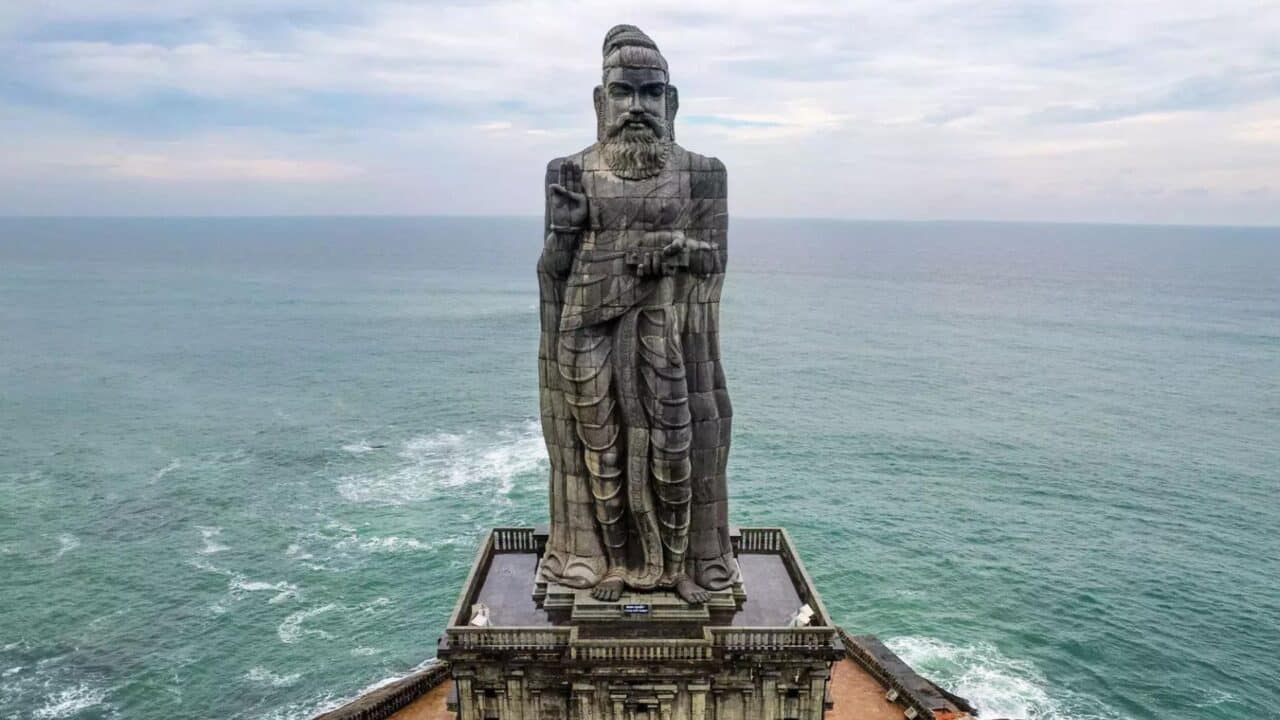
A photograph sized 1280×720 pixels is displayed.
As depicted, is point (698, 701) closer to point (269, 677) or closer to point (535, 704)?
point (535, 704)

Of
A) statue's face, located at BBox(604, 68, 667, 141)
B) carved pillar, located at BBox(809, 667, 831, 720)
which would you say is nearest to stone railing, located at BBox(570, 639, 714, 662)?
carved pillar, located at BBox(809, 667, 831, 720)

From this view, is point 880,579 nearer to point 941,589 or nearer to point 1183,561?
point 941,589

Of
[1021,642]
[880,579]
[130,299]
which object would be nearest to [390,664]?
[880,579]

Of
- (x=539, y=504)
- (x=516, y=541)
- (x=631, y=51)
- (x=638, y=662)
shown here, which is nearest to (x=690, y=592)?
(x=638, y=662)

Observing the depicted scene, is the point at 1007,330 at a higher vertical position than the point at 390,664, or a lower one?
higher

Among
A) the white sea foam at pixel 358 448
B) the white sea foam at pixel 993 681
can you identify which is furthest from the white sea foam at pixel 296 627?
the white sea foam at pixel 993 681

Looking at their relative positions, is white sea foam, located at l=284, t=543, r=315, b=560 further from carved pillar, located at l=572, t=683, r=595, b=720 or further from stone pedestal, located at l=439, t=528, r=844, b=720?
carved pillar, located at l=572, t=683, r=595, b=720

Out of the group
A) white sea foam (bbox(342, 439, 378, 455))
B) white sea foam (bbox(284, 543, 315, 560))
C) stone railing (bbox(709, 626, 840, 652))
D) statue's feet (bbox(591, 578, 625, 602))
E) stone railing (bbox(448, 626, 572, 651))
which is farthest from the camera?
white sea foam (bbox(342, 439, 378, 455))
